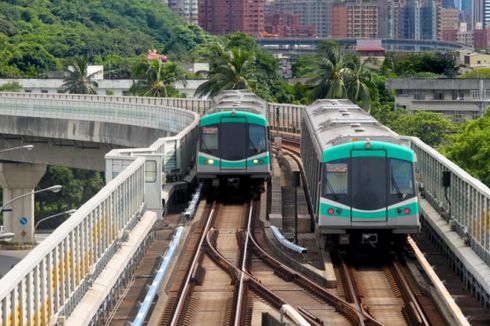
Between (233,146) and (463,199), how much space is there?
9.96m

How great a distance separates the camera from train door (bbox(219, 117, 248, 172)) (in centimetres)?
3069

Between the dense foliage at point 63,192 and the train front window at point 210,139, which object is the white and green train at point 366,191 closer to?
the train front window at point 210,139

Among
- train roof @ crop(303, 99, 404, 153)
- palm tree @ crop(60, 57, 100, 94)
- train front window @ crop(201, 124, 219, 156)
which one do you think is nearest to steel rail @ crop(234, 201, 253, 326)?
train roof @ crop(303, 99, 404, 153)

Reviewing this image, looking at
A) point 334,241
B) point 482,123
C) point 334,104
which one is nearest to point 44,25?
point 482,123

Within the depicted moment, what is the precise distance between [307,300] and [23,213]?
4264cm

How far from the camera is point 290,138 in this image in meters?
49.8

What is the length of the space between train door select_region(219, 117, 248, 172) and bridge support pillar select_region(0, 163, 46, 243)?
26.3m

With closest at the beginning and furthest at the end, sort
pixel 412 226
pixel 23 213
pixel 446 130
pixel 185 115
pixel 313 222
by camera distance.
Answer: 1. pixel 412 226
2. pixel 313 222
3. pixel 185 115
4. pixel 23 213
5. pixel 446 130

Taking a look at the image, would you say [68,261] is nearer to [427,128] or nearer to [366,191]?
[366,191]

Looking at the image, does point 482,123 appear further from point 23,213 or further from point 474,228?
point 474,228

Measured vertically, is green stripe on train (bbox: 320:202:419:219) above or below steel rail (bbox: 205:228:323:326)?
above

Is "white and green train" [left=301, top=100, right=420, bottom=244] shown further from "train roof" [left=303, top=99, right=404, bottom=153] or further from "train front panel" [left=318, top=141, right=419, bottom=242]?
"train roof" [left=303, top=99, right=404, bottom=153]

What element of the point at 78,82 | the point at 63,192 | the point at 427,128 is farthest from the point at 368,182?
the point at 78,82

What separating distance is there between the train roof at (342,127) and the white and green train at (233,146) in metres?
1.38
